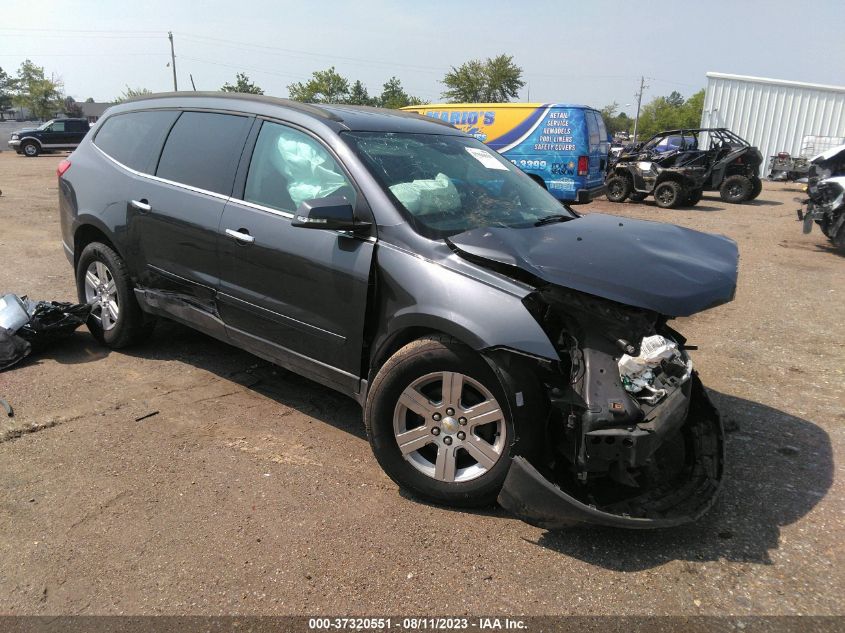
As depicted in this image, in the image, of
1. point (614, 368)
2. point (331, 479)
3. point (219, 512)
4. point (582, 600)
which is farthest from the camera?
point (331, 479)

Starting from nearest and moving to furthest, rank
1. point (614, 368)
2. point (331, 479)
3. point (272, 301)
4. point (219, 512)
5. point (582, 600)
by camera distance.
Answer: point (582, 600), point (614, 368), point (219, 512), point (331, 479), point (272, 301)

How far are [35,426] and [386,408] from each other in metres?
2.24

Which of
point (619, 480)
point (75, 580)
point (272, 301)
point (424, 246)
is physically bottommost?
point (75, 580)

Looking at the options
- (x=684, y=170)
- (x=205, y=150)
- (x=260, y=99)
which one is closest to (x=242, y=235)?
(x=205, y=150)

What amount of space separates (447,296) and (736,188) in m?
17.4

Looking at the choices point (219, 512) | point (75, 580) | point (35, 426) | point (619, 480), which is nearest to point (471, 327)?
point (619, 480)

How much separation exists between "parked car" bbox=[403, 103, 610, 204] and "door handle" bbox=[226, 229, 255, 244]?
10098 millimetres

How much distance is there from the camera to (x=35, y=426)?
12.1 feet

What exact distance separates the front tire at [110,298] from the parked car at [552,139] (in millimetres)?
9455

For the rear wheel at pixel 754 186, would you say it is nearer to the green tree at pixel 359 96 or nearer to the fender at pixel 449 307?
the fender at pixel 449 307

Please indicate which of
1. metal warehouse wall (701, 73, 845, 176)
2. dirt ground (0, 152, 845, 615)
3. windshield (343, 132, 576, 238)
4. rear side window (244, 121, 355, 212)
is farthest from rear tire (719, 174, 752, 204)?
rear side window (244, 121, 355, 212)

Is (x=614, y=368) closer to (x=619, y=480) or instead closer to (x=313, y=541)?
(x=619, y=480)

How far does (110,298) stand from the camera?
479 centimetres

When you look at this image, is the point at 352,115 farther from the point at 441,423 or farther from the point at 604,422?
the point at 604,422
